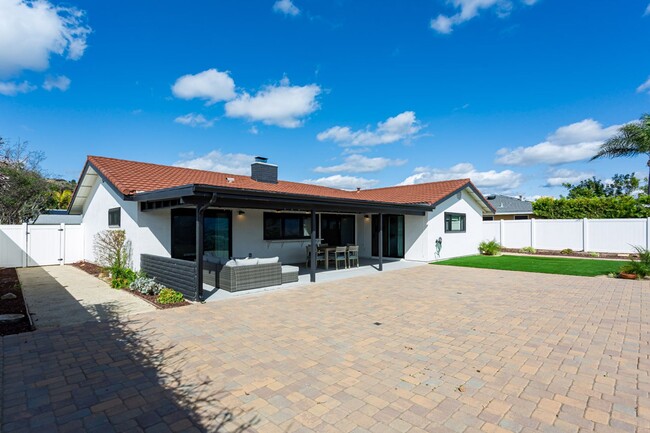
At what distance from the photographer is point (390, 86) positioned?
17.1 m

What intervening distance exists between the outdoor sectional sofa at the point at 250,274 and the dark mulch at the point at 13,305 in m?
3.98

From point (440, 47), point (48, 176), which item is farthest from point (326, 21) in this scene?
point (48, 176)

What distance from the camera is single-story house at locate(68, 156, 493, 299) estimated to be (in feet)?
29.7

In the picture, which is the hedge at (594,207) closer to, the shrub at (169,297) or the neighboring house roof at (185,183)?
the neighboring house roof at (185,183)

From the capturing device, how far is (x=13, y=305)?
7344 mm

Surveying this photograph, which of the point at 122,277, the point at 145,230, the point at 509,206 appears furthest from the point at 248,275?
the point at 509,206

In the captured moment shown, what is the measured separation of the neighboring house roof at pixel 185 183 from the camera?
1051 centimetres

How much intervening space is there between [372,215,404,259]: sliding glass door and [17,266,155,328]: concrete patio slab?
11.5 m

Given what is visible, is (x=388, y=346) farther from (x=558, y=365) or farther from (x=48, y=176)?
(x=48, y=176)

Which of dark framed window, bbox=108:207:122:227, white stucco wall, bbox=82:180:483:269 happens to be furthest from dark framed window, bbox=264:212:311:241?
dark framed window, bbox=108:207:122:227

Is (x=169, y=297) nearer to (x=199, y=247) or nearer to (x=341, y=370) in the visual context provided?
(x=199, y=247)

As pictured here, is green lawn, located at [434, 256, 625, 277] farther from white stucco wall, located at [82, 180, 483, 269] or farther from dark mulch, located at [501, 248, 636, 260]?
dark mulch, located at [501, 248, 636, 260]

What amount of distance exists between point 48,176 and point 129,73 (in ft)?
50.2

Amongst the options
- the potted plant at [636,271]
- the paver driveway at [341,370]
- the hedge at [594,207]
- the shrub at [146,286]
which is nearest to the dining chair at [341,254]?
the paver driveway at [341,370]
